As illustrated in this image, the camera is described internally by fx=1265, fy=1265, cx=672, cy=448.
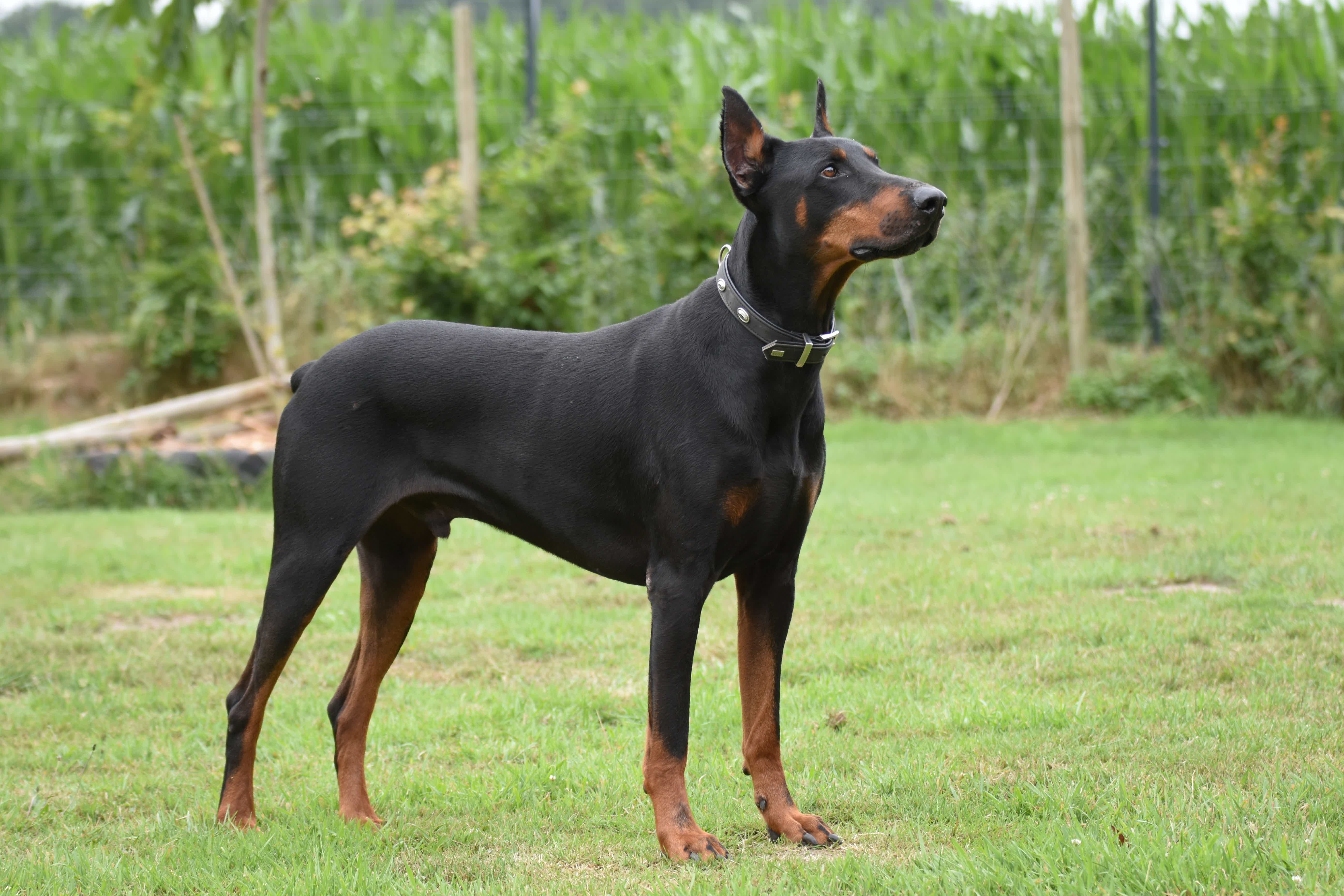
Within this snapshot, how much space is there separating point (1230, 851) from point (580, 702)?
7.25ft

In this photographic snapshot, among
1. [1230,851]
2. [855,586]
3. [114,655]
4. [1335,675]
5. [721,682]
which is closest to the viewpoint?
[1230,851]

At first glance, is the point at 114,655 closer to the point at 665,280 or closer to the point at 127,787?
the point at 127,787

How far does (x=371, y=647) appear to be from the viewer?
351 cm

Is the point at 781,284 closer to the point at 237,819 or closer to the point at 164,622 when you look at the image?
the point at 237,819

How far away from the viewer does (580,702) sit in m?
4.29

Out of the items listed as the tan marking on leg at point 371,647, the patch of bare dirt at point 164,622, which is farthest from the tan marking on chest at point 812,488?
the patch of bare dirt at point 164,622

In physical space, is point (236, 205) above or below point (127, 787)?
above

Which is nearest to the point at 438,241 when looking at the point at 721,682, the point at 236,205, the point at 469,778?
the point at 236,205

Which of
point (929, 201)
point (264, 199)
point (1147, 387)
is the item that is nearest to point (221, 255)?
point (264, 199)

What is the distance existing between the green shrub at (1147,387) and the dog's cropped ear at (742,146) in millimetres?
7901

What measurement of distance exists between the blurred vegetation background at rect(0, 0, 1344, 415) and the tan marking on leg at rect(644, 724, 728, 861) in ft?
24.4

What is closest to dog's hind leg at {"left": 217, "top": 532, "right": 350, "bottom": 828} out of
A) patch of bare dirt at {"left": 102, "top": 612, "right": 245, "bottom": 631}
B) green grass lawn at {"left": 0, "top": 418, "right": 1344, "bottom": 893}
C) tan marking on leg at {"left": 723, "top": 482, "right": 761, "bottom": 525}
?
green grass lawn at {"left": 0, "top": 418, "right": 1344, "bottom": 893}

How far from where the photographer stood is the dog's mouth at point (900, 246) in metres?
2.85

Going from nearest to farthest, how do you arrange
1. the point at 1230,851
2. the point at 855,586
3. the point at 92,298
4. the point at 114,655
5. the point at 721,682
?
the point at 1230,851 < the point at 721,682 < the point at 114,655 < the point at 855,586 < the point at 92,298
